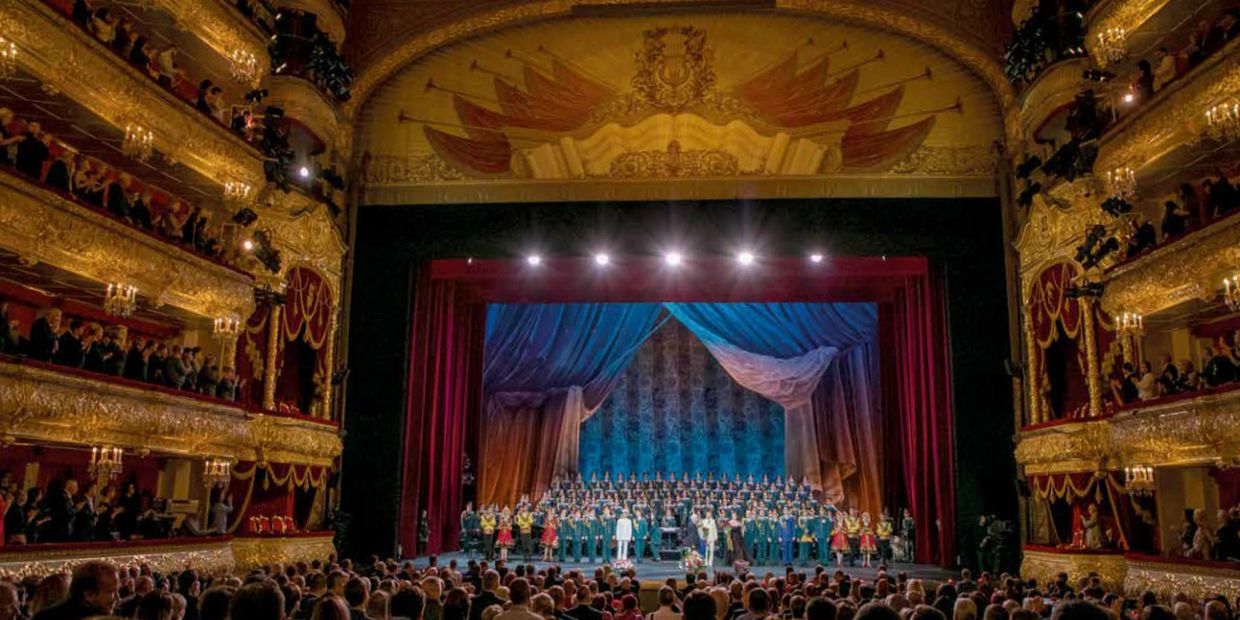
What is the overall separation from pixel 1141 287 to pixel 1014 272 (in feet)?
13.7

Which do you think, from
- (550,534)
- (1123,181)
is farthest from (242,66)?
(1123,181)

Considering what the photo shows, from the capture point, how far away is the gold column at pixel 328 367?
1636 centimetres

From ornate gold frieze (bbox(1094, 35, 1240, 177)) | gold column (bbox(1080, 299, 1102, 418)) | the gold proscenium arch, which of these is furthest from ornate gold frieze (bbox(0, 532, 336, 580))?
ornate gold frieze (bbox(1094, 35, 1240, 177))

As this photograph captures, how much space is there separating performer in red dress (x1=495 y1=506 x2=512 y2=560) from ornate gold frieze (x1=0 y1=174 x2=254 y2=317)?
6.78 m

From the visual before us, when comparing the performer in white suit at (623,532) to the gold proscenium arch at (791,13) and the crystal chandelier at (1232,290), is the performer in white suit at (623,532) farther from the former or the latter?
the crystal chandelier at (1232,290)

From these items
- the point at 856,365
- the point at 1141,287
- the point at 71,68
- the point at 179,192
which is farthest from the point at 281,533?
the point at 856,365

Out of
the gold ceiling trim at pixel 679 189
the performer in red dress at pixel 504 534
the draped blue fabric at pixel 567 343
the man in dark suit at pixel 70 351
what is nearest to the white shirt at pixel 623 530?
the performer in red dress at pixel 504 534

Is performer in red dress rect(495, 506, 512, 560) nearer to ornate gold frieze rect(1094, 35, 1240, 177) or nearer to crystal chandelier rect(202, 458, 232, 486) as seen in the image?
crystal chandelier rect(202, 458, 232, 486)

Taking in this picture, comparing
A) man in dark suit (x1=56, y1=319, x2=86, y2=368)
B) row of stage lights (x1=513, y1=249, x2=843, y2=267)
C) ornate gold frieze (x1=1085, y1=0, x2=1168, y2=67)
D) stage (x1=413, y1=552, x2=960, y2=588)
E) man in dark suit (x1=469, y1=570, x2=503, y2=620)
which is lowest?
stage (x1=413, y1=552, x2=960, y2=588)

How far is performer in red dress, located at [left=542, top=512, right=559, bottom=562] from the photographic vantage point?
60.8 ft

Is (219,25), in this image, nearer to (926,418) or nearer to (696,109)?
(696,109)

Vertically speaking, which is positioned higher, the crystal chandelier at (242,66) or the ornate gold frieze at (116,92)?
the crystal chandelier at (242,66)

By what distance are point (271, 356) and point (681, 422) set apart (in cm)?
1221

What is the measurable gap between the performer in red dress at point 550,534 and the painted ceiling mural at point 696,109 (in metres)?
6.84
